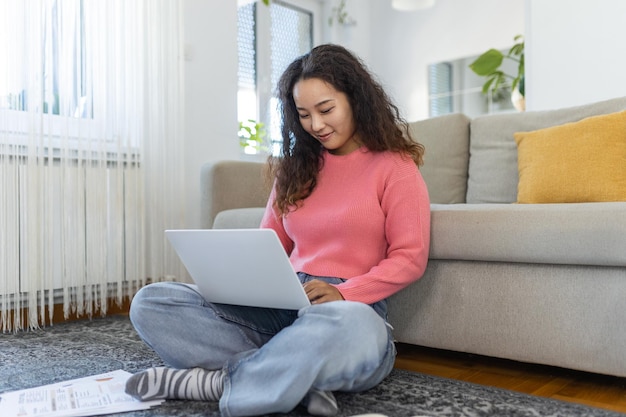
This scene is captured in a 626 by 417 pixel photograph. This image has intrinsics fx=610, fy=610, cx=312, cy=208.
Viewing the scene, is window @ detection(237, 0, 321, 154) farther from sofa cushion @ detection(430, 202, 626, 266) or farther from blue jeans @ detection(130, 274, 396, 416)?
blue jeans @ detection(130, 274, 396, 416)

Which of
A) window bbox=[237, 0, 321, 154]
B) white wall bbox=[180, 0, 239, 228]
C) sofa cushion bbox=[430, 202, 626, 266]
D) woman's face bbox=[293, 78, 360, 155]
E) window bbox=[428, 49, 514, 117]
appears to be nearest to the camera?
sofa cushion bbox=[430, 202, 626, 266]

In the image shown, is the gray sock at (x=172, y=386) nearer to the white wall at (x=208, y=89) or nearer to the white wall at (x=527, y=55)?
the white wall at (x=527, y=55)

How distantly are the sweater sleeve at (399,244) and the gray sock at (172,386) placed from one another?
0.32 meters

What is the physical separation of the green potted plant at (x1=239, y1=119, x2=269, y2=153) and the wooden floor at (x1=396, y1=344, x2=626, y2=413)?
1.86 metres

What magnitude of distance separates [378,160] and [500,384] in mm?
591

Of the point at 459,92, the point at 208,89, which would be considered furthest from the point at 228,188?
the point at 459,92

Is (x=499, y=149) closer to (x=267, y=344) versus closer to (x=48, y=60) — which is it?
(x=267, y=344)

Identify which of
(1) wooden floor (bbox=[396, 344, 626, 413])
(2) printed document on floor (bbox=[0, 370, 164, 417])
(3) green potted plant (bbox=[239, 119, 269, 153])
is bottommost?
(1) wooden floor (bbox=[396, 344, 626, 413])

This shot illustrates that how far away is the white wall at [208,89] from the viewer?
2.81 metres

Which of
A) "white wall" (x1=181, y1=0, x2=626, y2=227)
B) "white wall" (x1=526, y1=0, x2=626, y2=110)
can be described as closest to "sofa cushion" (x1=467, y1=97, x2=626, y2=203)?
"white wall" (x1=181, y1=0, x2=626, y2=227)

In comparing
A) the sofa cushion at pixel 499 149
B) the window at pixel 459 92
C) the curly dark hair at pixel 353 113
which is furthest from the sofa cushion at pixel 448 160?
the window at pixel 459 92

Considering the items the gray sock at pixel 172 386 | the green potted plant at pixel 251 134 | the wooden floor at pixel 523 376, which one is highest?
the green potted plant at pixel 251 134

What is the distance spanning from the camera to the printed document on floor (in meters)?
1.16

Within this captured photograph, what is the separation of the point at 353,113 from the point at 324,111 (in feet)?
0.26
